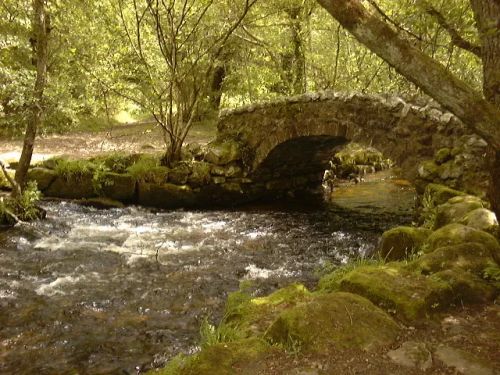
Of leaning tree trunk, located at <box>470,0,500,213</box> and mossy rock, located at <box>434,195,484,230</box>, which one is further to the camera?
mossy rock, located at <box>434,195,484,230</box>

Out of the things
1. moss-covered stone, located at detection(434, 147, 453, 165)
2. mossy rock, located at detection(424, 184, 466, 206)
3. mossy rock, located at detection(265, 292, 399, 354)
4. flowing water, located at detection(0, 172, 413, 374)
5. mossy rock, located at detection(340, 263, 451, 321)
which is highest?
moss-covered stone, located at detection(434, 147, 453, 165)

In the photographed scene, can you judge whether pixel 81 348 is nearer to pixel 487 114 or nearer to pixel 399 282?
pixel 399 282

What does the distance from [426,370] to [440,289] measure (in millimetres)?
1051

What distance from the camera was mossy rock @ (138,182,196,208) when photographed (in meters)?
11.4

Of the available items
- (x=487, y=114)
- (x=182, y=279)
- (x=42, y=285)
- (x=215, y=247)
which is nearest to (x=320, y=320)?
(x=487, y=114)

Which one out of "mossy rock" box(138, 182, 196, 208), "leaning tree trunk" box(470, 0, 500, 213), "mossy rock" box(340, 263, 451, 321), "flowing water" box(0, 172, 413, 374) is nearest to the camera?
"leaning tree trunk" box(470, 0, 500, 213)

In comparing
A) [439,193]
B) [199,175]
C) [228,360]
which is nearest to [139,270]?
[228,360]

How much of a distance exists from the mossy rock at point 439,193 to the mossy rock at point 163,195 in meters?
5.99

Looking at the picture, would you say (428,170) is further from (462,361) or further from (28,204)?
(28,204)

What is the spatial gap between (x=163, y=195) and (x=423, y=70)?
9.20 meters

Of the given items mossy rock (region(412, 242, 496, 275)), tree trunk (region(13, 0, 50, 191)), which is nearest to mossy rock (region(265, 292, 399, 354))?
mossy rock (region(412, 242, 496, 275))

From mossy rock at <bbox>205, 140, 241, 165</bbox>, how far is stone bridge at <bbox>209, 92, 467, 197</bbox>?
0.03 meters

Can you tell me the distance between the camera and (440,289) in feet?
12.0

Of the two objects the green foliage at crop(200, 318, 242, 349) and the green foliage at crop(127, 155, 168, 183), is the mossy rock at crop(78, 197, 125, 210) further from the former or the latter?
the green foliage at crop(200, 318, 242, 349)
